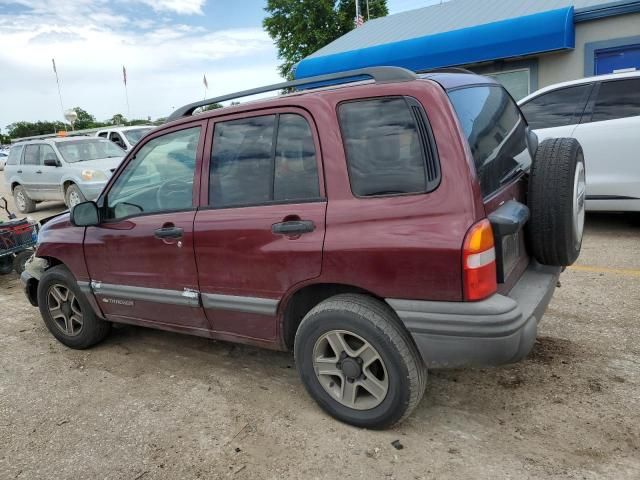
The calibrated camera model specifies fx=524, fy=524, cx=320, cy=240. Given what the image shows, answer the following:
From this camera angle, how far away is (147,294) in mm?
3422

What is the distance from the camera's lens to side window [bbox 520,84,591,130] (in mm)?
6066

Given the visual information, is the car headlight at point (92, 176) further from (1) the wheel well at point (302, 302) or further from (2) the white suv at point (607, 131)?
(1) the wheel well at point (302, 302)

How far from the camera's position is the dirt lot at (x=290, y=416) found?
2.46 metres

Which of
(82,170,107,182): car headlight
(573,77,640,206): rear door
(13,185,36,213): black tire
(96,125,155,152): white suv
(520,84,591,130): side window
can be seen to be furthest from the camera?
(96,125,155,152): white suv

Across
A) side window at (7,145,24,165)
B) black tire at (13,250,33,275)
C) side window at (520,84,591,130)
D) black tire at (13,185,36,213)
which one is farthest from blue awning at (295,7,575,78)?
black tire at (13,250,33,275)

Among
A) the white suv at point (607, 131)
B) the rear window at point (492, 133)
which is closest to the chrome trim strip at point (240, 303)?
the rear window at point (492, 133)

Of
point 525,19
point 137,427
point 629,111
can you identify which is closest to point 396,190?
point 137,427

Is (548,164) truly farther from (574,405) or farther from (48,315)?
(48,315)

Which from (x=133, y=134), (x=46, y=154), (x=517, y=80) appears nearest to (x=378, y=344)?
(x=46, y=154)

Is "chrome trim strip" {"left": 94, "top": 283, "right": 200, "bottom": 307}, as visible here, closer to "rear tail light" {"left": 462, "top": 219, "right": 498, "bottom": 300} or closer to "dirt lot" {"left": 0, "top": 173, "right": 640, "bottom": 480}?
"dirt lot" {"left": 0, "top": 173, "right": 640, "bottom": 480}

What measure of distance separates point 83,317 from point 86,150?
26.2ft

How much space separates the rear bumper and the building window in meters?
10.7

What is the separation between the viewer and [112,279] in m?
3.61

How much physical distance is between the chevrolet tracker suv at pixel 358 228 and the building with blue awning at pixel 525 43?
29.6 feet
